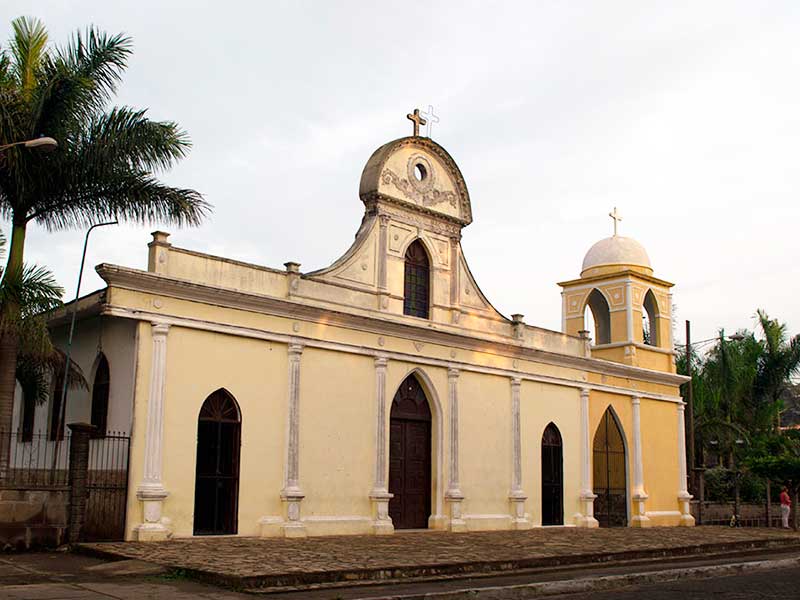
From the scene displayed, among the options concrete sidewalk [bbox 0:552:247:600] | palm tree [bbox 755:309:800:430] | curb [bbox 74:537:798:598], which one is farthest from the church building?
palm tree [bbox 755:309:800:430]

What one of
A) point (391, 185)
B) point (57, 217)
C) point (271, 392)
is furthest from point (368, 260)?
point (57, 217)

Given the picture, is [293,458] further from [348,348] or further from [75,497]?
[75,497]

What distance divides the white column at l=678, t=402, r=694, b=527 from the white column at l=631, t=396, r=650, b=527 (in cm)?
203

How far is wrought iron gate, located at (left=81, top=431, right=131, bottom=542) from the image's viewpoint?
15.2 m

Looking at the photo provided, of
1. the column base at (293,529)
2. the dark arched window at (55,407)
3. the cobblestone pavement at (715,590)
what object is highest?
the dark arched window at (55,407)

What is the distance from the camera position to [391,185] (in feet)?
69.3

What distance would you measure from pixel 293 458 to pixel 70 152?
7177mm

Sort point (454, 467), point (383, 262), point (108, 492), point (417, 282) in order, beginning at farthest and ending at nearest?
point (417, 282) < point (454, 467) < point (383, 262) < point (108, 492)

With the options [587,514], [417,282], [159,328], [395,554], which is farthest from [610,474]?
[159,328]

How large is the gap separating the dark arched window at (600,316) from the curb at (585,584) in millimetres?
13627

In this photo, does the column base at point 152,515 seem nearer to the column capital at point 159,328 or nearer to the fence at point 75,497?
the fence at point 75,497

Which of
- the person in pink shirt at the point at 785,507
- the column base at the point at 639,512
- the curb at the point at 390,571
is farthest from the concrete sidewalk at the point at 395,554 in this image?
the person in pink shirt at the point at 785,507

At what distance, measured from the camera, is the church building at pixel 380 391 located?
53.8 feet

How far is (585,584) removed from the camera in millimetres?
12320
